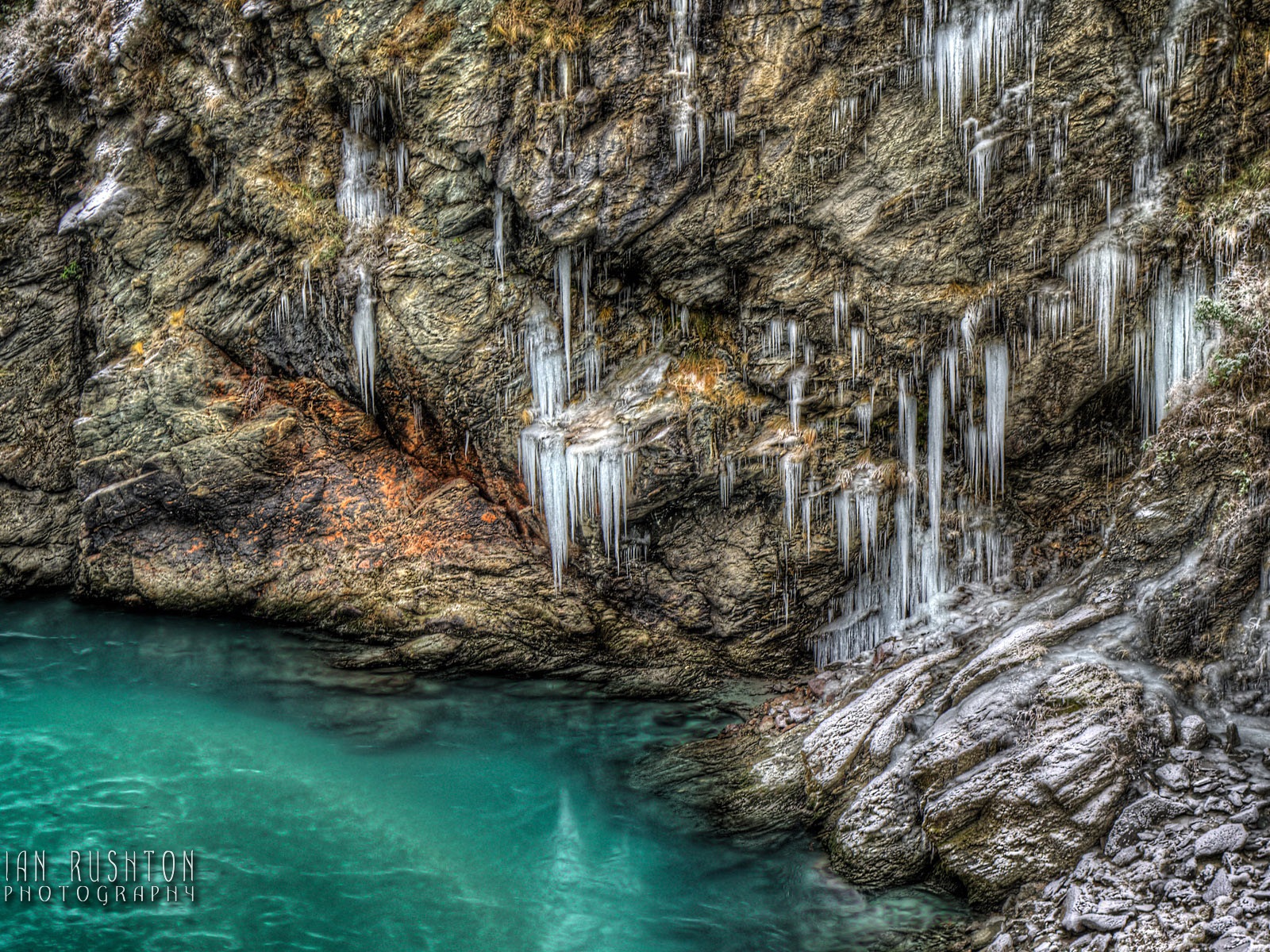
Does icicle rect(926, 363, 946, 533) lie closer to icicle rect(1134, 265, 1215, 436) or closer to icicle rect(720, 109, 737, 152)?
icicle rect(1134, 265, 1215, 436)

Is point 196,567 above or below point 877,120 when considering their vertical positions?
below

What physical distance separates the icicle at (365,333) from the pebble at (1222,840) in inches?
383

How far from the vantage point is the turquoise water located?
681 centimetres

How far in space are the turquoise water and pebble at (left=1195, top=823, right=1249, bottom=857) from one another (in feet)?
5.85

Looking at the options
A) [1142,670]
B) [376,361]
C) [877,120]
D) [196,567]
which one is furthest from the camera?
[196,567]

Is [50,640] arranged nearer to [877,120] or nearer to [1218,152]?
[877,120]

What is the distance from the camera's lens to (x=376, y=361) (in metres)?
11.3

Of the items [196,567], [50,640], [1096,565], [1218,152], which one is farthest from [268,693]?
[1218,152]

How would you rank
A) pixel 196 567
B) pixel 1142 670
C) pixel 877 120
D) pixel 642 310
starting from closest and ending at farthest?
pixel 1142 670 < pixel 877 120 < pixel 642 310 < pixel 196 567

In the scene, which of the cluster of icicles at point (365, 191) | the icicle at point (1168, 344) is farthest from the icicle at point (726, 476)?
the cluster of icicles at point (365, 191)

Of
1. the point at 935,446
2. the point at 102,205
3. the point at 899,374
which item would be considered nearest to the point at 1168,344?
the point at 935,446

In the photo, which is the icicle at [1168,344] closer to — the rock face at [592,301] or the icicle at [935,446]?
the rock face at [592,301]

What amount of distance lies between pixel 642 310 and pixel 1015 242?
4.00 m

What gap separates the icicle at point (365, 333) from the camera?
1098cm
